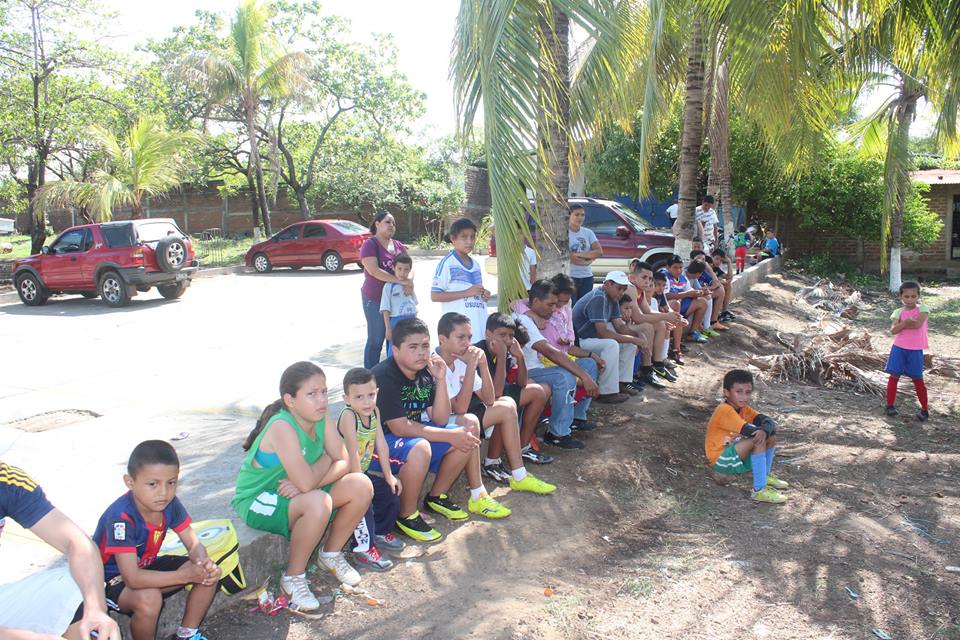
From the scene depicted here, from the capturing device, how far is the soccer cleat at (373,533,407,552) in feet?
14.9

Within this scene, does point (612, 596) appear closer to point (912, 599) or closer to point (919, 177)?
point (912, 599)

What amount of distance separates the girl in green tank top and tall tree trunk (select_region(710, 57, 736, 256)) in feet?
42.6

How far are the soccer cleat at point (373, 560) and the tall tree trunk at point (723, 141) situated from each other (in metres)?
12.9

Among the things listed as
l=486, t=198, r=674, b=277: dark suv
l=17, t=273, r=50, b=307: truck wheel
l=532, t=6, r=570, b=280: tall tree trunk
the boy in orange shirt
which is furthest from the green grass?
the boy in orange shirt

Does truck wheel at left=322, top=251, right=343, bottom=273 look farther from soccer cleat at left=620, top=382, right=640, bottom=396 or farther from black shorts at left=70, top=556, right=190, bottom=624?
black shorts at left=70, top=556, right=190, bottom=624

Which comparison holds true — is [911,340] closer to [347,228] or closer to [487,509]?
[487,509]

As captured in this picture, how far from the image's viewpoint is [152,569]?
327cm

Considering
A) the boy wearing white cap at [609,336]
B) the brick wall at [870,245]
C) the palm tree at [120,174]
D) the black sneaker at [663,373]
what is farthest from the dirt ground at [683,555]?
the brick wall at [870,245]

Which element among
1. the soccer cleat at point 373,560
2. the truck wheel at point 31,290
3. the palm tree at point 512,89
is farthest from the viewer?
the truck wheel at point 31,290

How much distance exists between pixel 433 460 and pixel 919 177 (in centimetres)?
2443

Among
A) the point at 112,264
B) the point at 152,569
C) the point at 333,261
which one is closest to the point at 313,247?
the point at 333,261

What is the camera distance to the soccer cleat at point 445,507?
4977 millimetres

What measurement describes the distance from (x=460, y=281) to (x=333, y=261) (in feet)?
47.9

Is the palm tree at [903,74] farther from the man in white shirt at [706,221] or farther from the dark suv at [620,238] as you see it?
the dark suv at [620,238]
